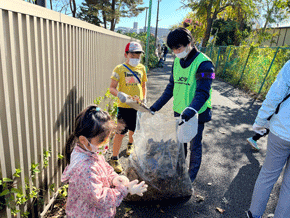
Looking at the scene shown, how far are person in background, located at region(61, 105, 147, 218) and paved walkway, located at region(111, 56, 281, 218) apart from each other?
1.06 m

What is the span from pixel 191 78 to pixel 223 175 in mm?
1839

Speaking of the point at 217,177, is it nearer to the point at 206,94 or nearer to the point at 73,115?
the point at 206,94

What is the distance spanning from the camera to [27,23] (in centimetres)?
154

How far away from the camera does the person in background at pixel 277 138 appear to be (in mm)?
1831

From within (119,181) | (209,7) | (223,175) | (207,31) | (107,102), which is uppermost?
(209,7)

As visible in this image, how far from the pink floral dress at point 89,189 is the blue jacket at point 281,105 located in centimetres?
149

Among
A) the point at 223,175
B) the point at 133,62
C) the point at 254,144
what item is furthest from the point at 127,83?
the point at 254,144

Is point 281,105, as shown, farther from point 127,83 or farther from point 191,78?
point 127,83

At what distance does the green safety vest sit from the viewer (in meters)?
2.26

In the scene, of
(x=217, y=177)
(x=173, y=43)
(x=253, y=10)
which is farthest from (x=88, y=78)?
(x=253, y=10)

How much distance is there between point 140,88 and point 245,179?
2.16 metres

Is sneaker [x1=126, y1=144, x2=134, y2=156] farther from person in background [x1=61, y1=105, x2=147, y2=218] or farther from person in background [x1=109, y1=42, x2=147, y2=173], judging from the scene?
person in background [x1=61, y1=105, x2=147, y2=218]

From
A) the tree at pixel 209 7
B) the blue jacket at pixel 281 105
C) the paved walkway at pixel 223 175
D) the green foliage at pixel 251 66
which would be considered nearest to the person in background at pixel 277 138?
the blue jacket at pixel 281 105

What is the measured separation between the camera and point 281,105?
1.88m
